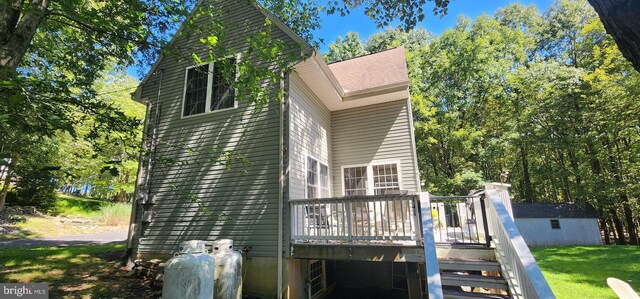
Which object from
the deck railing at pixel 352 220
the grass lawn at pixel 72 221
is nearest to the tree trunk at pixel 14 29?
the deck railing at pixel 352 220

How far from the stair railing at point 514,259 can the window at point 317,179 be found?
161 inches

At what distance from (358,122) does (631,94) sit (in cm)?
1438

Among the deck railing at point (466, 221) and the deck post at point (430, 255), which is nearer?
the deck post at point (430, 255)

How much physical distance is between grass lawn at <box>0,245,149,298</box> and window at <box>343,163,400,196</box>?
5.94m

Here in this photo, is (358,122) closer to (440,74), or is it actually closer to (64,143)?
(440,74)

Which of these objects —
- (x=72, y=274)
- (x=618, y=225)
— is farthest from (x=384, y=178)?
(x=618, y=225)

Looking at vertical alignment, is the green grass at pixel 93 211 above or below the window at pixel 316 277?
above

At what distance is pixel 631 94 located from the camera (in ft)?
44.3

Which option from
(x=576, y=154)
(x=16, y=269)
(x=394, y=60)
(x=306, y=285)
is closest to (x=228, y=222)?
(x=306, y=285)

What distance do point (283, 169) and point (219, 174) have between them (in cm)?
175

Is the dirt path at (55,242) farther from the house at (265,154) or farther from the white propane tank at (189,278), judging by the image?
the white propane tank at (189,278)

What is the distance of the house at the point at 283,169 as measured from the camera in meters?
5.45

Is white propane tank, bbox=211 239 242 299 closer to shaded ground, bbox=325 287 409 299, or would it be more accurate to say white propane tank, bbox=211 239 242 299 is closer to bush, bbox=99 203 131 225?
shaded ground, bbox=325 287 409 299

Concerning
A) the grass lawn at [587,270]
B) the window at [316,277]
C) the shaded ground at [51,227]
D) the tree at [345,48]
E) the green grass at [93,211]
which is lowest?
the grass lawn at [587,270]
